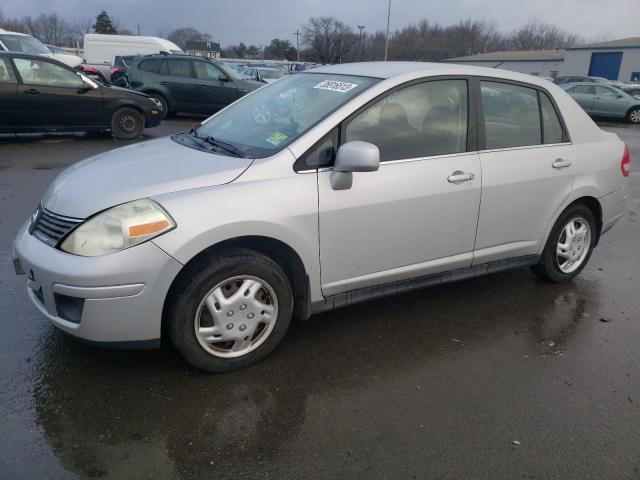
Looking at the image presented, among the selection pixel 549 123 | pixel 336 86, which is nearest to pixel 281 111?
pixel 336 86

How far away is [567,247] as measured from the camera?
4469 mm

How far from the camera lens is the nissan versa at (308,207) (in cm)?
274

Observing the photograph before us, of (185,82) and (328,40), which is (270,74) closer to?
(185,82)

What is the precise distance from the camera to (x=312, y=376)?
3.09 metres

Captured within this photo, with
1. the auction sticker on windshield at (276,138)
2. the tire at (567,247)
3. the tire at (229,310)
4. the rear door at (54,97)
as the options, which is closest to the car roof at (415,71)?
the auction sticker on windshield at (276,138)

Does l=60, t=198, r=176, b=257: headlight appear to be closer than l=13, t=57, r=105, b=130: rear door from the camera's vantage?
Yes

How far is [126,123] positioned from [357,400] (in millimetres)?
9410

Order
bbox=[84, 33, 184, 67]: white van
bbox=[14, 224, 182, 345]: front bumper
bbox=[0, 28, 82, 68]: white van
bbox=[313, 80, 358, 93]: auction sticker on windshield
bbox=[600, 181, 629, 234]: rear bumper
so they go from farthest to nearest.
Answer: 1. bbox=[84, 33, 184, 67]: white van
2. bbox=[0, 28, 82, 68]: white van
3. bbox=[600, 181, 629, 234]: rear bumper
4. bbox=[313, 80, 358, 93]: auction sticker on windshield
5. bbox=[14, 224, 182, 345]: front bumper

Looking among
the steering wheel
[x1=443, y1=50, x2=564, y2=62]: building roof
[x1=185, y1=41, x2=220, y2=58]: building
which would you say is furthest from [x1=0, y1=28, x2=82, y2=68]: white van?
[x1=185, y1=41, x2=220, y2=58]: building

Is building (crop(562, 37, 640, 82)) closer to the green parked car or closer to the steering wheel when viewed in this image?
the green parked car

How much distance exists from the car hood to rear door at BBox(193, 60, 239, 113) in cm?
1128

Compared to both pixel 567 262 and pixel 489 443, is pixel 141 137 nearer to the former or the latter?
pixel 567 262

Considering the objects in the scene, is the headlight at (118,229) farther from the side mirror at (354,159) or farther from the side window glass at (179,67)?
the side window glass at (179,67)

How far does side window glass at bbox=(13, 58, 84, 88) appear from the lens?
31.2ft
